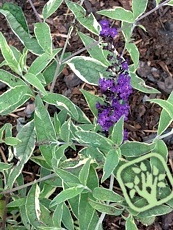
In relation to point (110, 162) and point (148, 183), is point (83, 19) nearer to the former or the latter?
point (110, 162)

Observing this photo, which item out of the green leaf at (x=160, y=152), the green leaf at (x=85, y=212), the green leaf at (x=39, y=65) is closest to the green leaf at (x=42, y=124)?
the green leaf at (x=39, y=65)

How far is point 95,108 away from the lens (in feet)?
5.61

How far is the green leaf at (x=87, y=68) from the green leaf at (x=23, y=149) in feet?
0.77

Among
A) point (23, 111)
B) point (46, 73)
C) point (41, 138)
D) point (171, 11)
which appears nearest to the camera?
point (41, 138)

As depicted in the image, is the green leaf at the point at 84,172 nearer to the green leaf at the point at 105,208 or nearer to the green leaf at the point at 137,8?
the green leaf at the point at 105,208

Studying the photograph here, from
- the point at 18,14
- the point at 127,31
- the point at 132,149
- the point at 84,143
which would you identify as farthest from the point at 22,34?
the point at 132,149

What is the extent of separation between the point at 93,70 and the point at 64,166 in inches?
13.5

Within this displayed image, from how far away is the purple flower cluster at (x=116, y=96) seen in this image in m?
1.46

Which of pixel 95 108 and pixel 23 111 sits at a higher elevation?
pixel 95 108

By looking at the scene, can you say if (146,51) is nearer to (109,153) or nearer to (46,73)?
(46,73)

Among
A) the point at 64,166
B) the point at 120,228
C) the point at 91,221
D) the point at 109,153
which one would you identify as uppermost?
the point at 109,153

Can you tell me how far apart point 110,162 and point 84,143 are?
0.18 meters

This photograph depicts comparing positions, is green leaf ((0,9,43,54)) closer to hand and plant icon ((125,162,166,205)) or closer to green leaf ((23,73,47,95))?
green leaf ((23,73,47,95))

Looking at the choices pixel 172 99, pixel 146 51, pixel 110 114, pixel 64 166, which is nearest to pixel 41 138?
pixel 64 166
